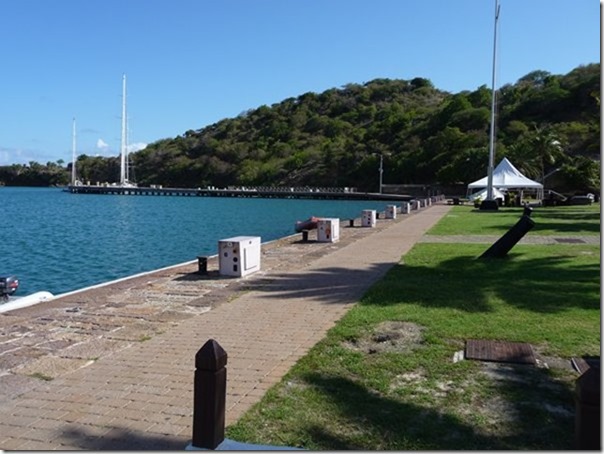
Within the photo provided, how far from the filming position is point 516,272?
11539 mm

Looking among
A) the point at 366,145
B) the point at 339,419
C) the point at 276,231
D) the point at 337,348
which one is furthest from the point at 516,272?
the point at 366,145

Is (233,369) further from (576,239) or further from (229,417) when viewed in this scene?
(576,239)

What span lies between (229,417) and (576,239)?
1583 cm

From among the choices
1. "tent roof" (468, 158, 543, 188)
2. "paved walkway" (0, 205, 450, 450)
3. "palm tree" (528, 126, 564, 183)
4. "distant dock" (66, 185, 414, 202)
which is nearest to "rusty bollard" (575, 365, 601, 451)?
"paved walkway" (0, 205, 450, 450)

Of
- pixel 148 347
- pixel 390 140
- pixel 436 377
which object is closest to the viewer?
pixel 436 377

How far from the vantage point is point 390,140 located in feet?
413

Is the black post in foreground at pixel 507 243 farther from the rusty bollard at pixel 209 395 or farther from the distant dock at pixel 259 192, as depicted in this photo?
the distant dock at pixel 259 192

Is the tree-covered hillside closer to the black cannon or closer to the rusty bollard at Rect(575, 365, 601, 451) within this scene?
the black cannon

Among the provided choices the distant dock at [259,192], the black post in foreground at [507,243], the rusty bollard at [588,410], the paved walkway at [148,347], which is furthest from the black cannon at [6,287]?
the distant dock at [259,192]

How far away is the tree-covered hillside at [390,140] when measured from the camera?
7775 centimetres

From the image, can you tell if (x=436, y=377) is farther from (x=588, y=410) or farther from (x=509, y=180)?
(x=509, y=180)

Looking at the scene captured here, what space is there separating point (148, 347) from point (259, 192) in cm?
10627

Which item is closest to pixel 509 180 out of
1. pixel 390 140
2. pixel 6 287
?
pixel 6 287

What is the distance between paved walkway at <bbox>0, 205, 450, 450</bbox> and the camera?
4520mm
